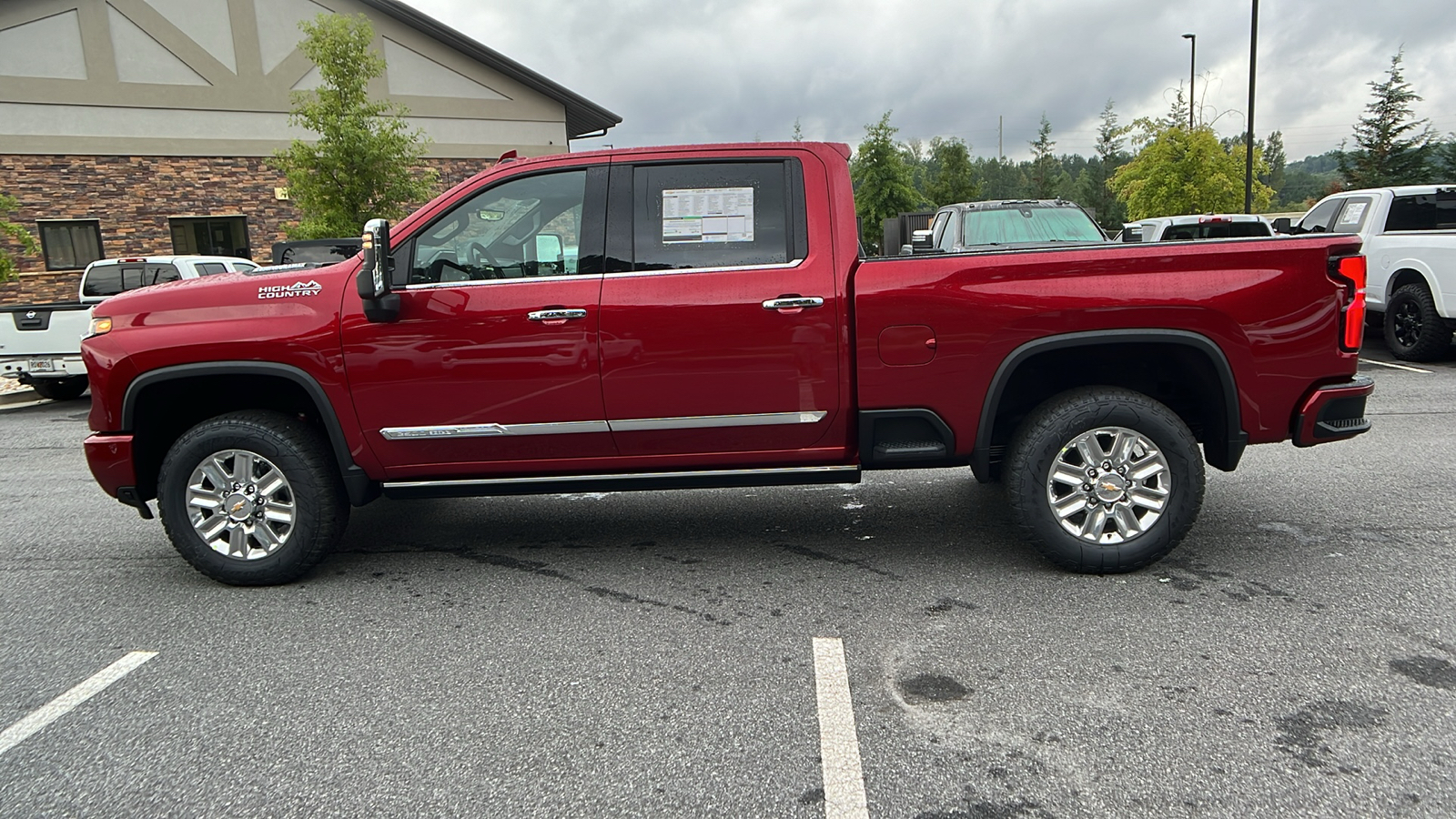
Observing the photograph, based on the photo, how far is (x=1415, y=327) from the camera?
10.4m

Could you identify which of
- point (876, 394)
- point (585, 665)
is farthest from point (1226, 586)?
point (585, 665)

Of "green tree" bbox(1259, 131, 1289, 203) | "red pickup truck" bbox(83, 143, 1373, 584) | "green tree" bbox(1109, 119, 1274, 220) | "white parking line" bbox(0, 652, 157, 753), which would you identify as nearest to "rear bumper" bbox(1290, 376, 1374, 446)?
"red pickup truck" bbox(83, 143, 1373, 584)

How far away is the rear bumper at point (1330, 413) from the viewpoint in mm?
4074

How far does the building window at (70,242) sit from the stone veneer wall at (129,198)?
0.16 metres

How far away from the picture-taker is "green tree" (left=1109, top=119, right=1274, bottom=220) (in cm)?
2588

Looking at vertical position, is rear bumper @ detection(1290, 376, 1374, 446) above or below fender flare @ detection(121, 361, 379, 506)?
below

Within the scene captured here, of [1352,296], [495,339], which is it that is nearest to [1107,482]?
[1352,296]

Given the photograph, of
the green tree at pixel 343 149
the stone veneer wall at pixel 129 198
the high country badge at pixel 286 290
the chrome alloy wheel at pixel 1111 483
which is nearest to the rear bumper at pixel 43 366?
the green tree at pixel 343 149

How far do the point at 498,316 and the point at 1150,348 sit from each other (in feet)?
9.72

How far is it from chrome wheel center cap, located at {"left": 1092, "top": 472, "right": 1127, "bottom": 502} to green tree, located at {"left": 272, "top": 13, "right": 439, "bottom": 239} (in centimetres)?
1481

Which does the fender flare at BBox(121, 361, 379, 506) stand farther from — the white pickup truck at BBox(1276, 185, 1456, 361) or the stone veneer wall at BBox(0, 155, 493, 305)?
the stone veneer wall at BBox(0, 155, 493, 305)

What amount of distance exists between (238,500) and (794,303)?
278 centimetres

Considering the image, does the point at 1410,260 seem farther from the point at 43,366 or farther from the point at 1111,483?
the point at 43,366

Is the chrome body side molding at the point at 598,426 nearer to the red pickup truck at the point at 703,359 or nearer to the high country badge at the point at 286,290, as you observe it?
the red pickup truck at the point at 703,359
